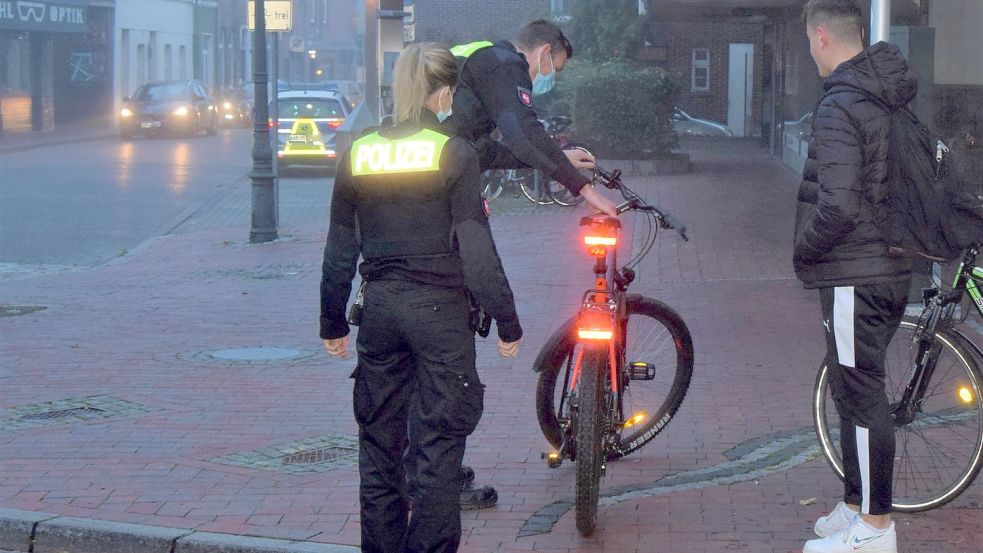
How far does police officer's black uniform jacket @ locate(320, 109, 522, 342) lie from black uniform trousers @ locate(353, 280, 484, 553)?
79 mm

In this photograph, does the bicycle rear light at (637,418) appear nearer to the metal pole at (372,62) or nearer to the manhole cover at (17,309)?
the manhole cover at (17,309)

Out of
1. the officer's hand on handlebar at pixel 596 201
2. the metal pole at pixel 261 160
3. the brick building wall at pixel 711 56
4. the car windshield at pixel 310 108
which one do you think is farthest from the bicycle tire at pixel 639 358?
the brick building wall at pixel 711 56

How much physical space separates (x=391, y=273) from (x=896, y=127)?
1797 millimetres

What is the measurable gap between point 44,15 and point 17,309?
31234mm

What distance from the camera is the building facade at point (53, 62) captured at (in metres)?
38.6

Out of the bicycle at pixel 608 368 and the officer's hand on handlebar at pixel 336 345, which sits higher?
the officer's hand on handlebar at pixel 336 345

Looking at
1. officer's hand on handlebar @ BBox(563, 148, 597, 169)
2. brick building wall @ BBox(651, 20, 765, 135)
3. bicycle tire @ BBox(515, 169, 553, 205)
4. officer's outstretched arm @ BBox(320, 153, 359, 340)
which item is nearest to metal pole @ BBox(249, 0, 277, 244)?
bicycle tire @ BBox(515, 169, 553, 205)

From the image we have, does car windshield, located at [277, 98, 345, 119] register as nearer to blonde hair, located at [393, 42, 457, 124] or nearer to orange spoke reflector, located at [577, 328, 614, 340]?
orange spoke reflector, located at [577, 328, 614, 340]

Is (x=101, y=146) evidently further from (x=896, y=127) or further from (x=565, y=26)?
(x=896, y=127)

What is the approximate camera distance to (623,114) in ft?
77.1

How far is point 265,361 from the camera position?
8.98 meters

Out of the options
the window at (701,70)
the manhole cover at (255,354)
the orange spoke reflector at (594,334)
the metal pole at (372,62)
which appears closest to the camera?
the orange spoke reflector at (594,334)

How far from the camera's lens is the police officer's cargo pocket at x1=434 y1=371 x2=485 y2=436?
15.3ft

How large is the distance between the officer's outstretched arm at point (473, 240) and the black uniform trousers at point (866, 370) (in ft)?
3.86
